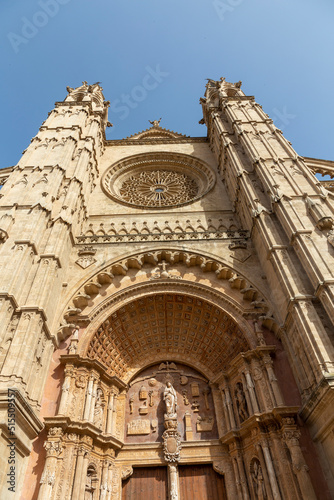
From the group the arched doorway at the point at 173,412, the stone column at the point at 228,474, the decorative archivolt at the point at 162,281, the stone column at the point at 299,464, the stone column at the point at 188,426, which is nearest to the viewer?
the stone column at the point at 299,464

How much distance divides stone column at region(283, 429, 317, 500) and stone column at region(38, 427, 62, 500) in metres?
4.70

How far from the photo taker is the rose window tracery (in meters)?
16.1

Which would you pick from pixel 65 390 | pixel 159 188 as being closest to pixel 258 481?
pixel 65 390

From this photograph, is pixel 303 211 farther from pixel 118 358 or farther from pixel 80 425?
pixel 80 425

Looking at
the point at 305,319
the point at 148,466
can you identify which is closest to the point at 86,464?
the point at 148,466

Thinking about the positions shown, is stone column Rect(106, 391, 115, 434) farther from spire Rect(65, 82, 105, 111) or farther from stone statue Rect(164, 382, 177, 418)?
spire Rect(65, 82, 105, 111)

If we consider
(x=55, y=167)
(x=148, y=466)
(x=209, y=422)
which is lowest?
(x=148, y=466)

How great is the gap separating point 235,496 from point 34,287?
6.80 meters

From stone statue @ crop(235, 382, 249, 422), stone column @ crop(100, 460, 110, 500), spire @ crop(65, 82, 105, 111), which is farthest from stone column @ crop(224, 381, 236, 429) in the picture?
spire @ crop(65, 82, 105, 111)

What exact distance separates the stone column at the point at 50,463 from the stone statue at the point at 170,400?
315 centimetres

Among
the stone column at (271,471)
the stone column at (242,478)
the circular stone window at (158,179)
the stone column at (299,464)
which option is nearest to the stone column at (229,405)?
the stone column at (242,478)

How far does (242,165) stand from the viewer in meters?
13.8

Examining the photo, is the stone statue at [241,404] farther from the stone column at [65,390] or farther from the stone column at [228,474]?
the stone column at [65,390]

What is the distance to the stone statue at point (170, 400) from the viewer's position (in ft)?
30.9
